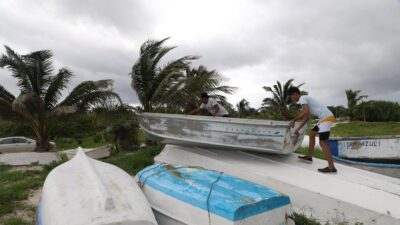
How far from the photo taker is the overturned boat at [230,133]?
18.7ft

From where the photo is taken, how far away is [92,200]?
10.7ft

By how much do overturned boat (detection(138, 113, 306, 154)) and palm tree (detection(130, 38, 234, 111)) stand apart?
3.30 m

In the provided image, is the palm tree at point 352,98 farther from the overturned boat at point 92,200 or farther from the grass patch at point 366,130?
the overturned boat at point 92,200

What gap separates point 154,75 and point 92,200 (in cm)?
806

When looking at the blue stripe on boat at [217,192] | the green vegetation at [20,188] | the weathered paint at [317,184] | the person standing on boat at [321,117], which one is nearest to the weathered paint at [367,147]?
the weathered paint at [317,184]

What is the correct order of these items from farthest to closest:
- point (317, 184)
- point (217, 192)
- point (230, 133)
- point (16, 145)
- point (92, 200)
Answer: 1. point (16, 145)
2. point (230, 133)
3. point (317, 184)
4. point (217, 192)
5. point (92, 200)

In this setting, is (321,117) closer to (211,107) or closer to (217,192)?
(211,107)

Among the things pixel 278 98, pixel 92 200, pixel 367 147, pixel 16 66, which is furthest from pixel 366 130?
pixel 92 200

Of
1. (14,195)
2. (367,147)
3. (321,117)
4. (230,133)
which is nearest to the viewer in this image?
(321,117)

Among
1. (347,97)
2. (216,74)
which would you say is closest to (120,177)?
(216,74)

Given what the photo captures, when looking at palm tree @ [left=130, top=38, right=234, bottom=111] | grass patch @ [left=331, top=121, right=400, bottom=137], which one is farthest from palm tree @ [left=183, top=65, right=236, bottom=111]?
grass patch @ [left=331, top=121, right=400, bottom=137]

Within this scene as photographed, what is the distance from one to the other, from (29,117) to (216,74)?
6.19 m

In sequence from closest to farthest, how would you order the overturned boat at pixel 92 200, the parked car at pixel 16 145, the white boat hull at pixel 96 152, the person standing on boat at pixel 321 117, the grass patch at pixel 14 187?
the overturned boat at pixel 92 200, the grass patch at pixel 14 187, the person standing on boat at pixel 321 117, the white boat hull at pixel 96 152, the parked car at pixel 16 145

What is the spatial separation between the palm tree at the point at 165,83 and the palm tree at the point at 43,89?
0.99 metres
